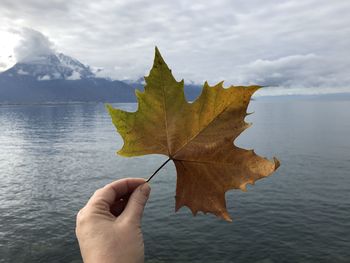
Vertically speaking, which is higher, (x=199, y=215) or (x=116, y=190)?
(x=116, y=190)

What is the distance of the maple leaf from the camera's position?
153cm

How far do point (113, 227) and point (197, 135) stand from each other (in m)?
0.97

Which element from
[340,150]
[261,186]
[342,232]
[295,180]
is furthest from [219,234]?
[340,150]

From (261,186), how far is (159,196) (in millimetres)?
15474

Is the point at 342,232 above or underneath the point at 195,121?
underneath

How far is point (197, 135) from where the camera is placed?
1.69 m

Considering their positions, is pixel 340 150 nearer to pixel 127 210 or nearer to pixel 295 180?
pixel 295 180

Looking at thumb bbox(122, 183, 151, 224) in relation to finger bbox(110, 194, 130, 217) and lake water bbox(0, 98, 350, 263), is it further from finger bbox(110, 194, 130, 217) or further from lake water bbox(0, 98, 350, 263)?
lake water bbox(0, 98, 350, 263)

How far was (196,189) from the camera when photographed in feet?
5.75

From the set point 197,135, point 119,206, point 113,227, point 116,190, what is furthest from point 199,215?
point 197,135

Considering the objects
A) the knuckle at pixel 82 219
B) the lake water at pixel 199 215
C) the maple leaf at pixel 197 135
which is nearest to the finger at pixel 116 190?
the knuckle at pixel 82 219

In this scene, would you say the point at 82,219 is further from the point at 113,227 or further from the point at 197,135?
the point at 197,135

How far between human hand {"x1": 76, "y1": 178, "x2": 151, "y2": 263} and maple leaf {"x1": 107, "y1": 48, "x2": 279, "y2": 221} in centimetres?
59

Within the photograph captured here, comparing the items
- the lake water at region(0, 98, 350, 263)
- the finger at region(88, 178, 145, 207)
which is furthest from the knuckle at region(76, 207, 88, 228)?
the lake water at region(0, 98, 350, 263)
